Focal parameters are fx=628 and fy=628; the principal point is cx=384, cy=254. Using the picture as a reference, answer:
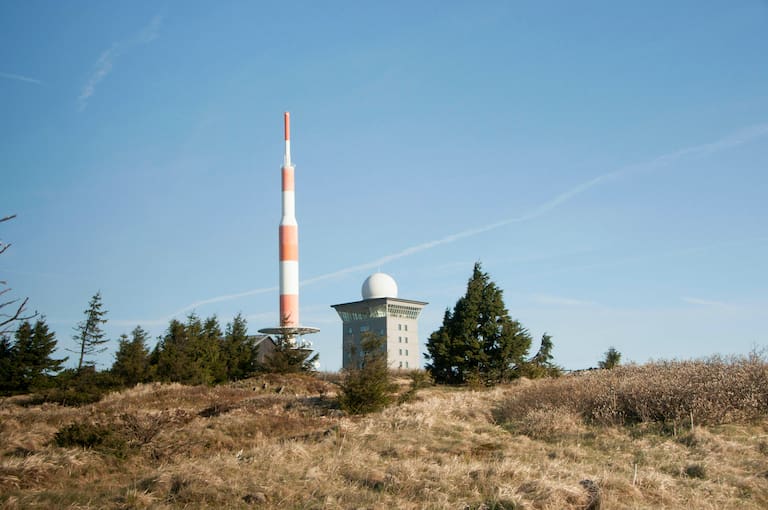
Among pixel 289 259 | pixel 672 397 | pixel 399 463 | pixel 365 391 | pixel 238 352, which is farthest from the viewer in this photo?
pixel 289 259

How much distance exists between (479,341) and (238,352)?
58.4ft

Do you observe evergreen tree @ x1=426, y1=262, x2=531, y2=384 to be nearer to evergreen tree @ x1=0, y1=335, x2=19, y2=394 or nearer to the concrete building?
evergreen tree @ x1=0, y1=335, x2=19, y2=394

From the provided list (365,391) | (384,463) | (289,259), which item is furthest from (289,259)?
(384,463)

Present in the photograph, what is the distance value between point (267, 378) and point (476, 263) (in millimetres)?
13118

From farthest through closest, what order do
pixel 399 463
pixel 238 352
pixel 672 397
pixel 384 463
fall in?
pixel 238 352 → pixel 672 397 → pixel 384 463 → pixel 399 463

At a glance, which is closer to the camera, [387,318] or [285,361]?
[285,361]

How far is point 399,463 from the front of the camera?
1135cm

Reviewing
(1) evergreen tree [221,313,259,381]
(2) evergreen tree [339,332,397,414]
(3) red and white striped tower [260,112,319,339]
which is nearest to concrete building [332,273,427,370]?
(3) red and white striped tower [260,112,319,339]

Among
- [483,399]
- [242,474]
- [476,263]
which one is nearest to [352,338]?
[476,263]

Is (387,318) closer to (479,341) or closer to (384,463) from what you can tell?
(479,341)

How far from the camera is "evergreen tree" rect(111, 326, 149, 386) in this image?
33438 mm

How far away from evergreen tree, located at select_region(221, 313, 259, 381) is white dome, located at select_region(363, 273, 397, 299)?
76.4 ft

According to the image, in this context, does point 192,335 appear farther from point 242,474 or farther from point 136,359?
point 242,474

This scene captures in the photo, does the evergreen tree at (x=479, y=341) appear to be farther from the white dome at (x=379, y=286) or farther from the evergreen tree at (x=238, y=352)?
the white dome at (x=379, y=286)
